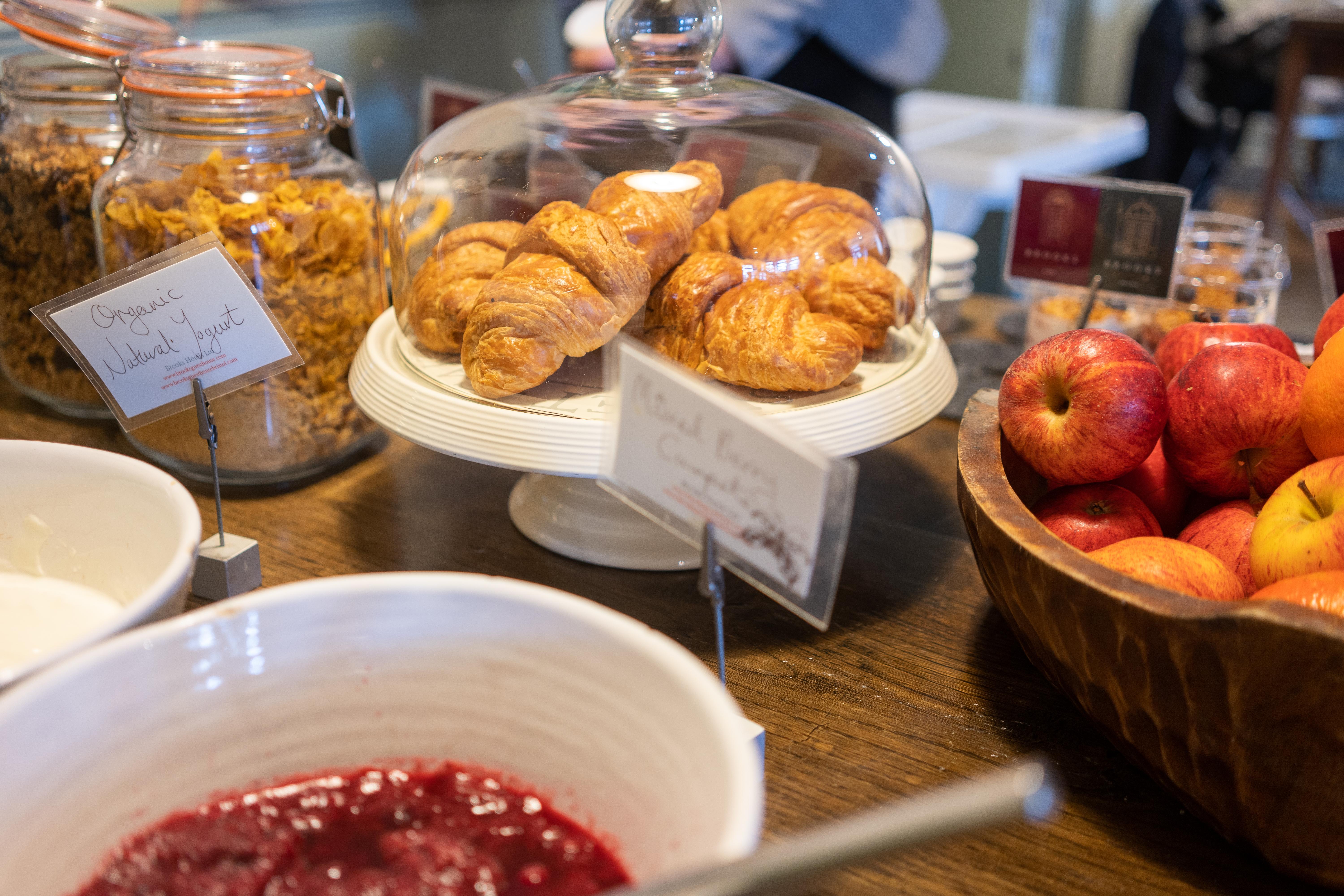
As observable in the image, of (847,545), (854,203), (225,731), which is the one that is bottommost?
(847,545)

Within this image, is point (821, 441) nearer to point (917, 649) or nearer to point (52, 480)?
point (917, 649)

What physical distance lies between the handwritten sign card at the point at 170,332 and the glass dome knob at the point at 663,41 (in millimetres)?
367

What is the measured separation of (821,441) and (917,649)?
6.2 inches

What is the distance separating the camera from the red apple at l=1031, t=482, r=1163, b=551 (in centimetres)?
65

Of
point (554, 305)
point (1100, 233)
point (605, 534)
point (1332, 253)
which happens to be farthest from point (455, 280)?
point (1332, 253)

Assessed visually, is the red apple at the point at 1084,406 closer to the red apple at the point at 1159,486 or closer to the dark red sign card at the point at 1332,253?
the red apple at the point at 1159,486

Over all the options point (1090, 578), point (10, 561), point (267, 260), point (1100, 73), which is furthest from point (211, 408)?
point (1100, 73)

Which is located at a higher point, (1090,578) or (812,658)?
(1090,578)

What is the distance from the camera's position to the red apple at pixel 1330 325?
71 cm

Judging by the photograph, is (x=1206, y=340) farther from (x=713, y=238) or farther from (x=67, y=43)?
(x=67, y=43)

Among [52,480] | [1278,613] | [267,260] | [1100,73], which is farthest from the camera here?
[1100,73]

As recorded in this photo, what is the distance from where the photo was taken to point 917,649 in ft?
2.33

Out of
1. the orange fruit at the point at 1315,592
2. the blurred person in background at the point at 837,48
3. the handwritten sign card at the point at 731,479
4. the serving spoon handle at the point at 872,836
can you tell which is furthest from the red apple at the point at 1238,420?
the blurred person in background at the point at 837,48

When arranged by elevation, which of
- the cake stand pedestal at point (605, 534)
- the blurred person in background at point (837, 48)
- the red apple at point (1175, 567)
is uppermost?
the blurred person in background at point (837, 48)
